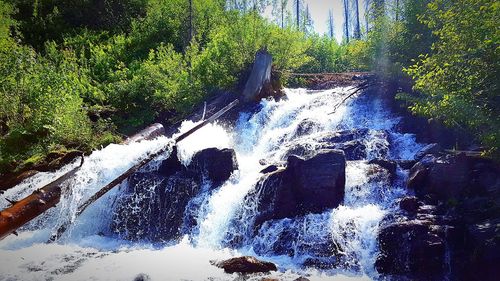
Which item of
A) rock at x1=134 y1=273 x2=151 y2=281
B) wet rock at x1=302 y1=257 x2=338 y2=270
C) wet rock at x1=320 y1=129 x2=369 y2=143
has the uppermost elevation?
wet rock at x1=320 y1=129 x2=369 y2=143

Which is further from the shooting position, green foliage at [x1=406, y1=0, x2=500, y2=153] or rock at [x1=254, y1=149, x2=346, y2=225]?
rock at [x1=254, y1=149, x2=346, y2=225]

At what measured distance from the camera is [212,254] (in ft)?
27.9

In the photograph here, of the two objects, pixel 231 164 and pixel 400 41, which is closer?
pixel 231 164

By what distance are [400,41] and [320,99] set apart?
4090 mm

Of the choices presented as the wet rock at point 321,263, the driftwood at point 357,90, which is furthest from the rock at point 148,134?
the wet rock at point 321,263

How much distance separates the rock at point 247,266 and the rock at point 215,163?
3.41 meters

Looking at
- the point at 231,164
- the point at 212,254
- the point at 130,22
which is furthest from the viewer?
the point at 130,22

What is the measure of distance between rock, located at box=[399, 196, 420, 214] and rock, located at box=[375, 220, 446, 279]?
1.86 feet

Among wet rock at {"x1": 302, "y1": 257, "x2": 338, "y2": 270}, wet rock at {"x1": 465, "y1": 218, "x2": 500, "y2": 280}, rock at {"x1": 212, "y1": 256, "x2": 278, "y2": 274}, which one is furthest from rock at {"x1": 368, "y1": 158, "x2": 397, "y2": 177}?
rock at {"x1": 212, "y1": 256, "x2": 278, "y2": 274}

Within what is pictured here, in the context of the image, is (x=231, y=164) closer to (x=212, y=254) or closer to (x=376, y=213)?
(x=212, y=254)

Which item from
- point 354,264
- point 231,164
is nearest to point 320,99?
point 231,164

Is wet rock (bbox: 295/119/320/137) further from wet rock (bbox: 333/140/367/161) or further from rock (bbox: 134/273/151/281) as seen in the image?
rock (bbox: 134/273/151/281)

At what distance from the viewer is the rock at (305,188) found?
9141 millimetres

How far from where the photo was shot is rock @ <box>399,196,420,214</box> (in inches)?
328
